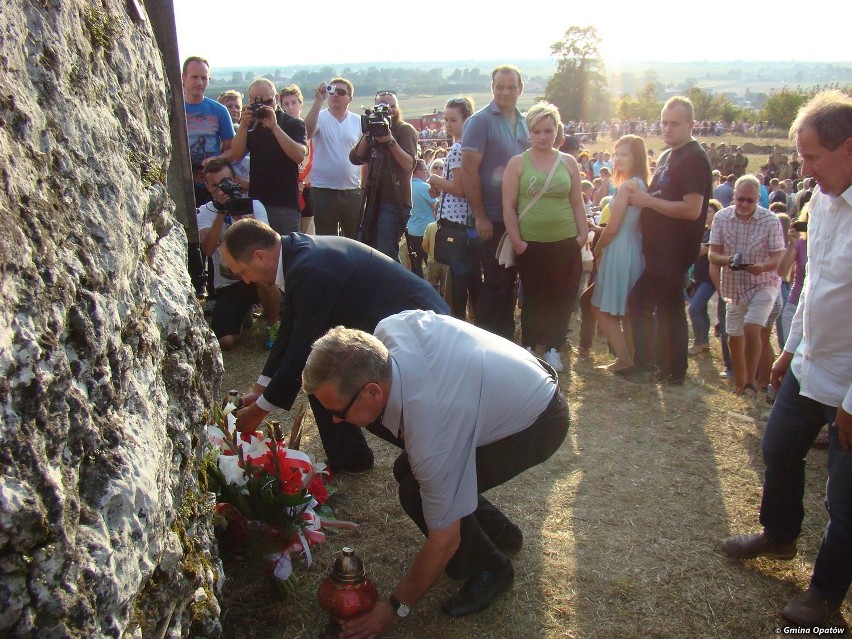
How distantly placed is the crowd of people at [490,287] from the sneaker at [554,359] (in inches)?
1.1

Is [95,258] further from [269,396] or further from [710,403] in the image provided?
[710,403]

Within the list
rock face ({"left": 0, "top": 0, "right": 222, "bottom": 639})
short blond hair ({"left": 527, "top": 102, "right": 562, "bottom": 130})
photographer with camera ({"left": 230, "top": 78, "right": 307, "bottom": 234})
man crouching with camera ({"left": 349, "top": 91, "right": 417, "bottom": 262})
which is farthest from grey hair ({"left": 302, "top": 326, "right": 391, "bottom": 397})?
photographer with camera ({"left": 230, "top": 78, "right": 307, "bottom": 234})

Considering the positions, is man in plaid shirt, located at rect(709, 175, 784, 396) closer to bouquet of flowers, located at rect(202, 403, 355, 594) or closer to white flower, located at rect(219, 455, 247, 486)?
bouquet of flowers, located at rect(202, 403, 355, 594)

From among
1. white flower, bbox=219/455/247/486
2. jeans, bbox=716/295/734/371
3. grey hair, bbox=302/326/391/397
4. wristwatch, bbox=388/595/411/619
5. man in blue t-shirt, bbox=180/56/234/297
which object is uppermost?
man in blue t-shirt, bbox=180/56/234/297

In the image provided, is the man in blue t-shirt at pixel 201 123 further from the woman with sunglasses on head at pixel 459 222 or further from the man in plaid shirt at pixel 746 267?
the man in plaid shirt at pixel 746 267

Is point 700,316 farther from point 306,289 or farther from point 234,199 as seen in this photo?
point 306,289

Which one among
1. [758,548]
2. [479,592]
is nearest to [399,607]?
[479,592]

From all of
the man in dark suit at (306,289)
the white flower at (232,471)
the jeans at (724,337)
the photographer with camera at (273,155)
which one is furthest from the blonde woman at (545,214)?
the white flower at (232,471)

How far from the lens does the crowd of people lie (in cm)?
252

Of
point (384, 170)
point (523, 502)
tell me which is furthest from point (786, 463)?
point (384, 170)

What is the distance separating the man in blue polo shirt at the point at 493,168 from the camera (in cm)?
545

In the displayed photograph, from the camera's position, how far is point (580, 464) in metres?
4.27

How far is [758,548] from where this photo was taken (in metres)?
3.27

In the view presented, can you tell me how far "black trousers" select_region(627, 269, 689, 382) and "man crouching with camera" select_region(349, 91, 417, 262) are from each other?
6.52ft
